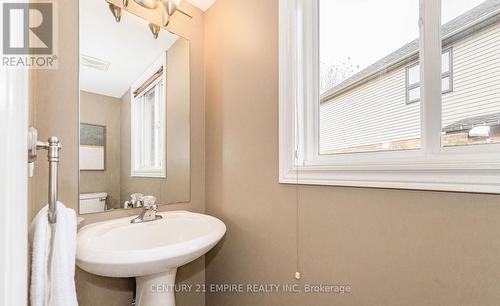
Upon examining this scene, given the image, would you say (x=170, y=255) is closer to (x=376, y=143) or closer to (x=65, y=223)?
(x=65, y=223)

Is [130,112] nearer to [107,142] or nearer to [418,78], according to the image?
[107,142]

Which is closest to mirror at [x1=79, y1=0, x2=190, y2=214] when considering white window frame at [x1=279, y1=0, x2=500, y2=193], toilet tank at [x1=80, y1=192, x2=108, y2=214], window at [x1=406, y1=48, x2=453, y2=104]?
toilet tank at [x1=80, y1=192, x2=108, y2=214]

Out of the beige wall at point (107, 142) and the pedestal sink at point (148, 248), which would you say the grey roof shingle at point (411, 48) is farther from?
the beige wall at point (107, 142)

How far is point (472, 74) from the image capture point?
71cm

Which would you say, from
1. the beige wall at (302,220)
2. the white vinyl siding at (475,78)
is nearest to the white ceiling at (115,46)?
the beige wall at (302,220)

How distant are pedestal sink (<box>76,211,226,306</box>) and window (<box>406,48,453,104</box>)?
2.96 ft

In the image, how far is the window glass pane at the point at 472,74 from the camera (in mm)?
674

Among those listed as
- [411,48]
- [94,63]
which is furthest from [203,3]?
[411,48]

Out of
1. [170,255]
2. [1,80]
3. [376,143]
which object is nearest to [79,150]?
[170,255]

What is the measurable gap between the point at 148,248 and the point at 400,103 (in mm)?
1137

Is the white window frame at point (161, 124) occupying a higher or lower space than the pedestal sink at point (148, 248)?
higher

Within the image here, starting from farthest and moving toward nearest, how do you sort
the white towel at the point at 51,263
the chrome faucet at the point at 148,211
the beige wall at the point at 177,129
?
the beige wall at the point at 177,129 → the chrome faucet at the point at 148,211 → the white towel at the point at 51,263

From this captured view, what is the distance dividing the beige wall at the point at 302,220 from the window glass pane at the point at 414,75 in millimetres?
392

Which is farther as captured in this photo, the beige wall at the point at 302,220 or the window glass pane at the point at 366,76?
the window glass pane at the point at 366,76
